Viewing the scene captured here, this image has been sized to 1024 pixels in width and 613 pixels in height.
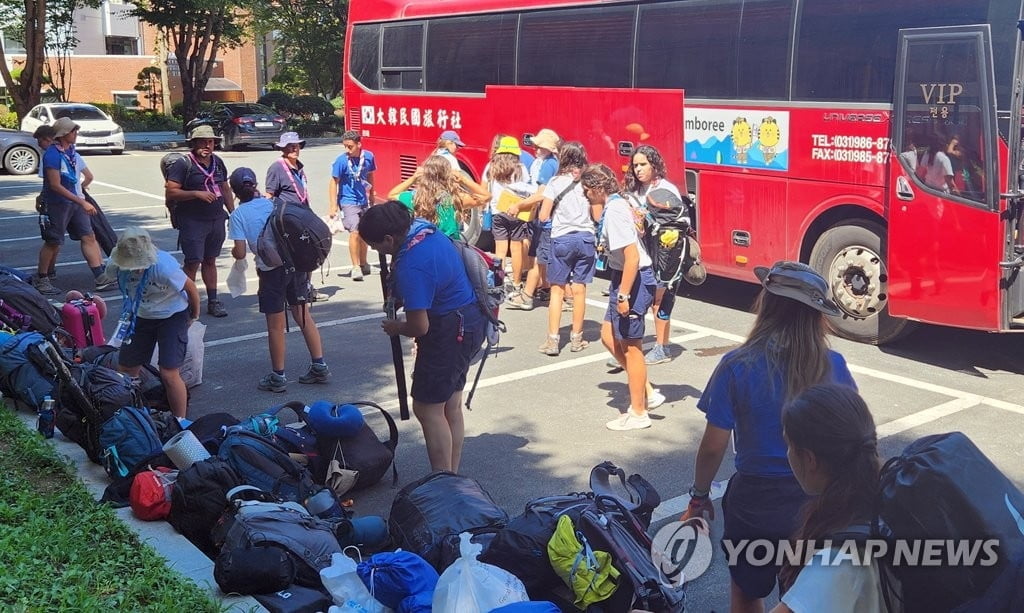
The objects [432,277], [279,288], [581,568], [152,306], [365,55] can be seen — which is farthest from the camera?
[365,55]

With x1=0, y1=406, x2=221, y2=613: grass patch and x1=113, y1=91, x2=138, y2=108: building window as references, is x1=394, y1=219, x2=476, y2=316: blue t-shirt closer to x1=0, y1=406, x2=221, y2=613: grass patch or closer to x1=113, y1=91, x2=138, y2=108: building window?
Answer: x1=0, y1=406, x2=221, y2=613: grass patch

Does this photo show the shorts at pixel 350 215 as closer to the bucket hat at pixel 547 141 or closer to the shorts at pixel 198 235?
the shorts at pixel 198 235

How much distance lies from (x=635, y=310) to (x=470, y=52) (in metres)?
7.89

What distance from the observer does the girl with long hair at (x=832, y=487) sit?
238 cm

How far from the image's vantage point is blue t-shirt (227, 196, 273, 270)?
25.3 ft

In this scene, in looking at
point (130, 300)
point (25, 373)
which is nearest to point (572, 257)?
point (130, 300)

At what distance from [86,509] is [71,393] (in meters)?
1.24

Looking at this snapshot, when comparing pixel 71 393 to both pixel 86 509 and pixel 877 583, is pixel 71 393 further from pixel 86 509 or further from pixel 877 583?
pixel 877 583

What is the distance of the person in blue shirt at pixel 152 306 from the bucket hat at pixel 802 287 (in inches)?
161

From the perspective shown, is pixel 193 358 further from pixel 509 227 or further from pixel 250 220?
pixel 509 227

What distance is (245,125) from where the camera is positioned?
32250 millimetres

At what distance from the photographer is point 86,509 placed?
5.17 meters

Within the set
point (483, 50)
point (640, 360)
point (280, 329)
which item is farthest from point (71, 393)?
point (483, 50)

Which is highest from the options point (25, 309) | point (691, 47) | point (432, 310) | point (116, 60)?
point (116, 60)
